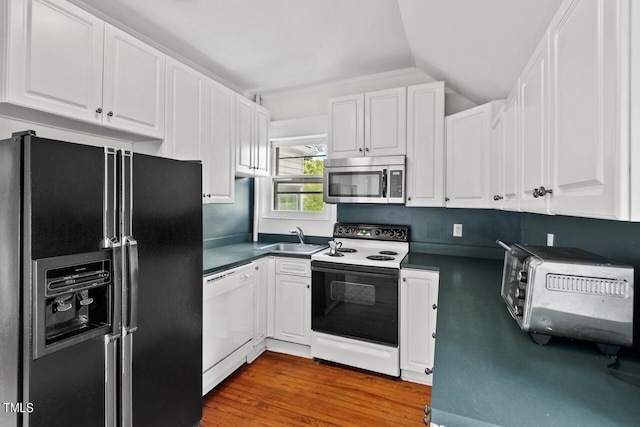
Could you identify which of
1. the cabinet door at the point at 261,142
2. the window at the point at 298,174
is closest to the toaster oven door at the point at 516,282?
the window at the point at 298,174

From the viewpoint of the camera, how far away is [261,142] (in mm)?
3201

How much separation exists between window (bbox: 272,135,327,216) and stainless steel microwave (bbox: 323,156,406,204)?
467 mm

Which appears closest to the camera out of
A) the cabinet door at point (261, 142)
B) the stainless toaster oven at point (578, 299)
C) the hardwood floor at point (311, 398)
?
the stainless toaster oven at point (578, 299)

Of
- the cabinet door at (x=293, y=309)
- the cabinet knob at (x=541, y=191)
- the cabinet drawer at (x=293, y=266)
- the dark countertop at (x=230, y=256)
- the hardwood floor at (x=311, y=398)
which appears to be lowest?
the hardwood floor at (x=311, y=398)

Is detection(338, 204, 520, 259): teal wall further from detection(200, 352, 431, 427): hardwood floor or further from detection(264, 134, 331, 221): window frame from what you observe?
detection(200, 352, 431, 427): hardwood floor

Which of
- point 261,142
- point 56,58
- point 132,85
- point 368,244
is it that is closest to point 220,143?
point 261,142

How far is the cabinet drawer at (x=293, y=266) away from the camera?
8.81 feet

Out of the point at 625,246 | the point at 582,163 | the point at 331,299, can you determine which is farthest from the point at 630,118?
the point at 331,299

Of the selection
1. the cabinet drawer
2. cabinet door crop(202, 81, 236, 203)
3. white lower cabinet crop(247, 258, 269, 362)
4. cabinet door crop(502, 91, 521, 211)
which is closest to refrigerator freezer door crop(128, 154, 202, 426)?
cabinet door crop(202, 81, 236, 203)

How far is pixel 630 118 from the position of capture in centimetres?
59

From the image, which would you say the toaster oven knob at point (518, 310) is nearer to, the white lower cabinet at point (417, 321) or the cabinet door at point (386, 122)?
the white lower cabinet at point (417, 321)

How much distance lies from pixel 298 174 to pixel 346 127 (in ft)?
2.79

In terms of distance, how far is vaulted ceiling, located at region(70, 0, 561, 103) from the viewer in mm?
1485

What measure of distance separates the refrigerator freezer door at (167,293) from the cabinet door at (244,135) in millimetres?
1084
